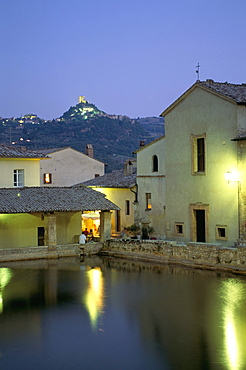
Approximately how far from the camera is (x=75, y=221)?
33312 millimetres

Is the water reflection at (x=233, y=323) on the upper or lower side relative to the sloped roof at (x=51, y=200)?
lower

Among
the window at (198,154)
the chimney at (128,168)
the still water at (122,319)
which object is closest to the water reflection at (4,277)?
the still water at (122,319)

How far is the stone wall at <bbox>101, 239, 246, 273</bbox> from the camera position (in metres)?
23.0

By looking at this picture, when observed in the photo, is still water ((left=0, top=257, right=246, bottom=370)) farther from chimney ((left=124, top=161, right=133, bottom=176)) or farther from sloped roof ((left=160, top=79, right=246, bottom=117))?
chimney ((left=124, top=161, right=133, bottom=176))

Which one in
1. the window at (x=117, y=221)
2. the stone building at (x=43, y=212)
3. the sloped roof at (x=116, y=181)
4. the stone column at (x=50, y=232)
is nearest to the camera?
the stone column at (x=50, y=232)

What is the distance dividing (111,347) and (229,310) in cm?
493

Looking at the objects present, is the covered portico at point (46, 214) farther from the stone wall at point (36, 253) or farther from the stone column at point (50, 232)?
the stone wall at point (36, 253)

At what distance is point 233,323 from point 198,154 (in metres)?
13.1

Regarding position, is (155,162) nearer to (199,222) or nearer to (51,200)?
(199,222)

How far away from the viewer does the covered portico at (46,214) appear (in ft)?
96.0

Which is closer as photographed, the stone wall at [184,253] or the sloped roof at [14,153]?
the stone wall at [184,253]

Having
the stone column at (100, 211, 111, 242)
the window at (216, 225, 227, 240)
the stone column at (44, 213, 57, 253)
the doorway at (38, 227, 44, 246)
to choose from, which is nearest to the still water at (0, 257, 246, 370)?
the window at (216, 225, 227, 240)

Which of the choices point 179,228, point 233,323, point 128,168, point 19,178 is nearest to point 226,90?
point 179,228

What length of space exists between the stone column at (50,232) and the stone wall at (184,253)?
2777 millimetres
